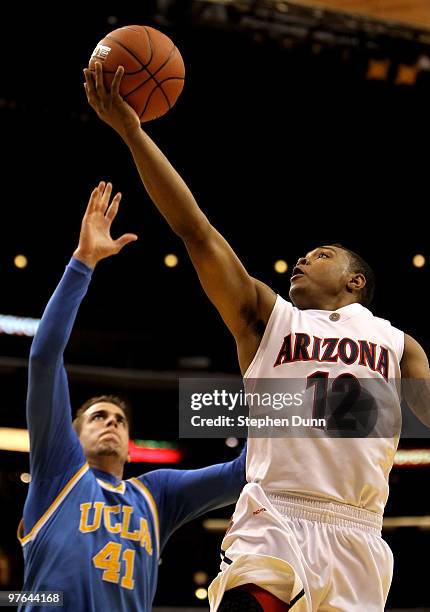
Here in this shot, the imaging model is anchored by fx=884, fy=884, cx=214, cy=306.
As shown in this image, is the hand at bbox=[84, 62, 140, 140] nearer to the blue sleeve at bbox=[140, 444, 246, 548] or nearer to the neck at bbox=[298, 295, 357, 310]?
the neck at bbox=[298, 295, 357, 310]

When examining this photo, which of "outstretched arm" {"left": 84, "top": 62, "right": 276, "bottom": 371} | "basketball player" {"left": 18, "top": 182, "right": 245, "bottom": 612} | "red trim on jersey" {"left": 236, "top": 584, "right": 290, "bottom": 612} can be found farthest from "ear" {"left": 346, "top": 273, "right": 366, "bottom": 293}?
"basketball player" {"left": 18, "top": 182, "right": 245, "bottom": 612}

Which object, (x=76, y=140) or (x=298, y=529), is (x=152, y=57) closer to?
(x=298, y=529)

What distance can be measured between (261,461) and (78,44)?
562cm

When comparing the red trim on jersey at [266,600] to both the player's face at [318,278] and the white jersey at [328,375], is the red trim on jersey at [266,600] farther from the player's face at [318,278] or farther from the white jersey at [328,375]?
the player's face at [318,278]

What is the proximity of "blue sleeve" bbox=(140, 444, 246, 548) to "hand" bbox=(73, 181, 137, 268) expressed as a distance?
1.12 metres

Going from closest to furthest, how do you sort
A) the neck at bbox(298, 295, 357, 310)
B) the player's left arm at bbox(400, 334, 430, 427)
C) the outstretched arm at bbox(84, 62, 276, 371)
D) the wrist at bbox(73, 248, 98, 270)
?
the outstretched arm at bbox(84, 62, 276, 371), the player's left arm at bbox(400, 334, 430, 427), the neck at bbox(298, 295, 357, 310), the wrist at bbox(73, 248, 98, 270)

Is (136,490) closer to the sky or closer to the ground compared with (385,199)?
closer to the ground

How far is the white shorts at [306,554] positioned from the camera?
2359 mm

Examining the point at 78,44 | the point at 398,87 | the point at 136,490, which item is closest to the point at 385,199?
the point at 398,87

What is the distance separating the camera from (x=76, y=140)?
30.2 ft

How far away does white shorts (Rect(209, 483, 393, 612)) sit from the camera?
7.74 feet

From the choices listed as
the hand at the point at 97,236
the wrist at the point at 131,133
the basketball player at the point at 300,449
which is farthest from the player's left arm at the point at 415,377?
the hand at the point at 97,236

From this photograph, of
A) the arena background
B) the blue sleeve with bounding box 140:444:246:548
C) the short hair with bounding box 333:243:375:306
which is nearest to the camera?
the short hair with bounding box 333:243:375:306

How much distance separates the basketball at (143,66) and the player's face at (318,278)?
0.80 m
